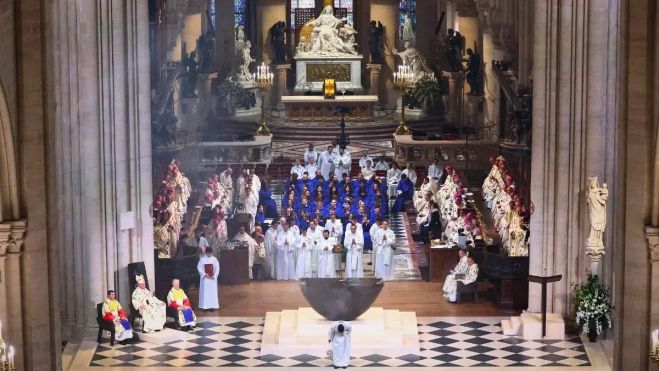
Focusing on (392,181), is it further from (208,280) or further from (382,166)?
(208,280)

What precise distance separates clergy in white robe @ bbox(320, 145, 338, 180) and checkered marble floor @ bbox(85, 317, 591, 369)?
41.8 feet

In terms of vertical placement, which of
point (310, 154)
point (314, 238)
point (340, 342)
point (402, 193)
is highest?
point (310, 154)

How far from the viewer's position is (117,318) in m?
34.2

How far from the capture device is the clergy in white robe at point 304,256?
3950 cm

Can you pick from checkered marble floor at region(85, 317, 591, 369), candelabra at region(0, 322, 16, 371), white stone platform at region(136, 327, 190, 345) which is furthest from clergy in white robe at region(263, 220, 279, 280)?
candelabra at region(0, 322, 16, 371)

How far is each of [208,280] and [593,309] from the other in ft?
26.0

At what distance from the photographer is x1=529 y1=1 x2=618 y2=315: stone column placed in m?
34.5

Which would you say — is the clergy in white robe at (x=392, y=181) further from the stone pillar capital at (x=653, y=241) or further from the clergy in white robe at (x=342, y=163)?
the stone pillar capital at (x=653, y=241)

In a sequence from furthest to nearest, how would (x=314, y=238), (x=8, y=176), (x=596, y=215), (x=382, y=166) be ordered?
(x=382, y=166) → (x=314, y=238) → (x=596, y=215) → (x=8, y=176)

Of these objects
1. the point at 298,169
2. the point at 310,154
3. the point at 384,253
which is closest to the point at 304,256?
the point at 384,253

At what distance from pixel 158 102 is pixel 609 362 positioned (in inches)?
670

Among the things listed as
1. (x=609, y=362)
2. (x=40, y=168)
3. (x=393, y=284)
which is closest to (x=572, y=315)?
(x=609, y=362)

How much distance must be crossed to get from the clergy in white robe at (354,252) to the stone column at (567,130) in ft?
16.5

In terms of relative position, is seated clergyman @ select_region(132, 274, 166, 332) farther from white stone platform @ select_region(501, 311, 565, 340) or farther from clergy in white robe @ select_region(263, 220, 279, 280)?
white stone platform @ select_region(501, 311, 565, 340)
